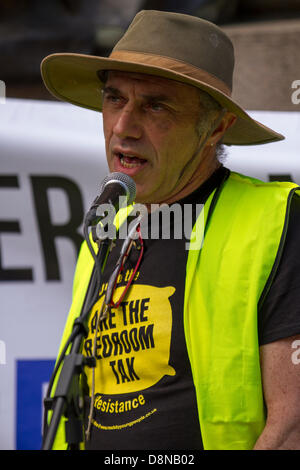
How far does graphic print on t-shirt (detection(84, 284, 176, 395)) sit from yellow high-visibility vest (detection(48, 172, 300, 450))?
0.08m

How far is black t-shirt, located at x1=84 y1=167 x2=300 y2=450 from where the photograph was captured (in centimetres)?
182

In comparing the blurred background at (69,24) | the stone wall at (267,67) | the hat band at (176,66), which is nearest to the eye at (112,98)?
the hat band at (176,66)

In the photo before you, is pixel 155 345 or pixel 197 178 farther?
pixel 197 178

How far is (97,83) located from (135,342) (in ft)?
2.79

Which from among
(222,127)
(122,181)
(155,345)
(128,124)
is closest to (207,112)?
(222,127)

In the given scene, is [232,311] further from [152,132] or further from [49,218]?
[49,218]

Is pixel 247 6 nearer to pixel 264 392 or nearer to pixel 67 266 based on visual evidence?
pixel 67 266

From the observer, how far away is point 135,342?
6.49 feet

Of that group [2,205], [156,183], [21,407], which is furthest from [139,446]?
[2,205]

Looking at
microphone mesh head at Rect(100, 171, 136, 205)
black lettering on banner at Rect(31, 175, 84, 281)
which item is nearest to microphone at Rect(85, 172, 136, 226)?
microphone mesh head at Rect(100, 171, 136, 205)

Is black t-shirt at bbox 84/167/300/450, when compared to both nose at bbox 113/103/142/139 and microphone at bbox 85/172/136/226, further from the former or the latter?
microphone at bbox 85/172/136/226

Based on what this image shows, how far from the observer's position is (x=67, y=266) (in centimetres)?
296

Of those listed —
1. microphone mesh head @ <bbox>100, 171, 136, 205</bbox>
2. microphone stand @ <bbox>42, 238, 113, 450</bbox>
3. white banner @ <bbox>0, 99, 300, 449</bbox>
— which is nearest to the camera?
microphone stand @ <bbox>42, 238, 113, 450</bbox>

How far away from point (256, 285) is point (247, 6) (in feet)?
10.8
